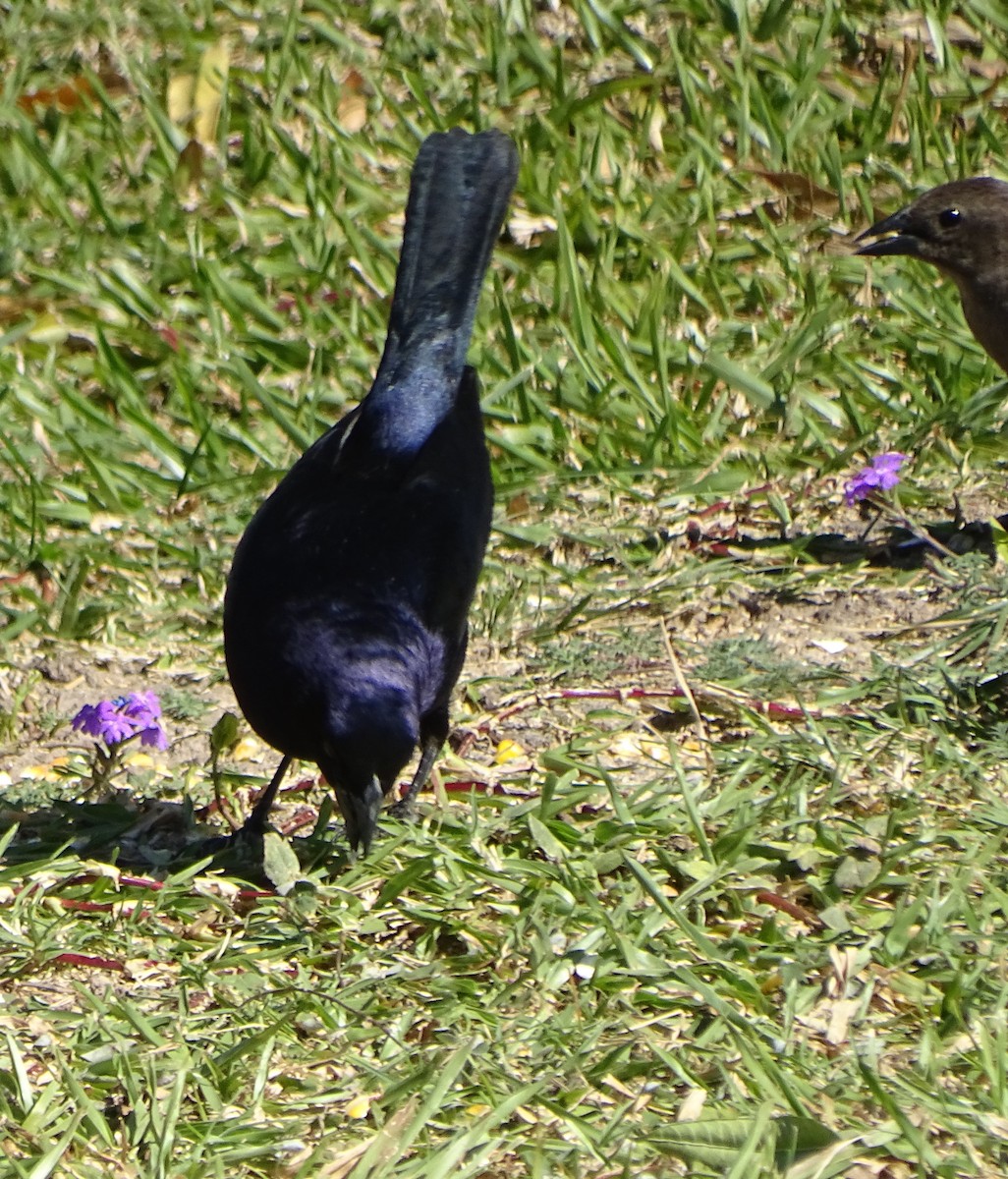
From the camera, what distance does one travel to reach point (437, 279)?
4730 mm

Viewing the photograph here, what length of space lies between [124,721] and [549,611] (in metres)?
1.47

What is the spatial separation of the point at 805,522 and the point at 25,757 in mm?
2318

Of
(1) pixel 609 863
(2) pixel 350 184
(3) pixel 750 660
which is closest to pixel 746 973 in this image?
(1) pixel 609 863

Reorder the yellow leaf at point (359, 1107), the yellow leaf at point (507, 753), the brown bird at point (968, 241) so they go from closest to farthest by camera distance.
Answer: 1. the yellow leaf at point (359, 1107)
2. the yellow leaf at point (507, 753)
3. the brown bird at point (968, 241)

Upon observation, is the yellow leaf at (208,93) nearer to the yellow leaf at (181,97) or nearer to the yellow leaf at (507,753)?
the yellow leaf at (181,97)

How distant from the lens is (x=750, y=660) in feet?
15.4

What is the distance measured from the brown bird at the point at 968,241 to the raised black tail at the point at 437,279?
Result: 156 cm

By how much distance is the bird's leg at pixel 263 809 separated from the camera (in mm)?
4059

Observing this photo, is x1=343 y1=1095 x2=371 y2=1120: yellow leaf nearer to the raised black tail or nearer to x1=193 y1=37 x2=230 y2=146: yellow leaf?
the raised black tail

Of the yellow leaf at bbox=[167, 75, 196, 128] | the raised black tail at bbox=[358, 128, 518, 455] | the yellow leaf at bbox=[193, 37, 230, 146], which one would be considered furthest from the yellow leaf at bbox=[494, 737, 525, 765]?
the yellow leaf at bbox=[167, 75, 196, 128]

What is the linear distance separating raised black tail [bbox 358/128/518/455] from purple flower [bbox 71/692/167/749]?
0.82 metres

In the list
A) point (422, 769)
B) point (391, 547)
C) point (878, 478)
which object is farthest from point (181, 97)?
point (422, 769)

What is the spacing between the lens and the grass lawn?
10.3 ft

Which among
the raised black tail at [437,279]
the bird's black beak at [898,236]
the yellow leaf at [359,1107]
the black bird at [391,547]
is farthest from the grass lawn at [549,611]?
the raised black tail at [437,279]
